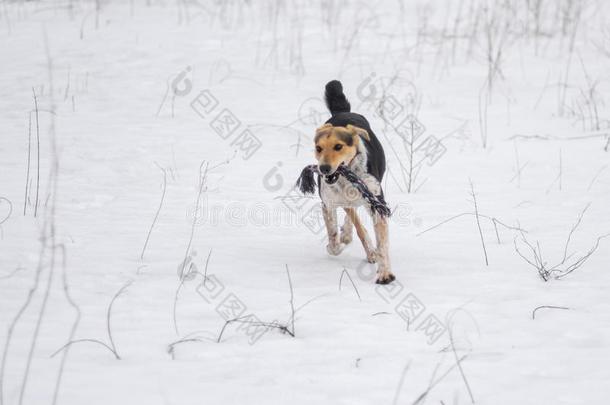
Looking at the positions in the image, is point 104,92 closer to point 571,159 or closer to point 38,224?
point 38,224

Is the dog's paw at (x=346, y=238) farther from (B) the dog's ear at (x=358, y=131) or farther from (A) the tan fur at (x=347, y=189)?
(B) the dog's ear at (x=358, y=131)

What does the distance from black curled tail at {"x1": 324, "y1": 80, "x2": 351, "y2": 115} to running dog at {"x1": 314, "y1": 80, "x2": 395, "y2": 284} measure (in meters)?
0.21

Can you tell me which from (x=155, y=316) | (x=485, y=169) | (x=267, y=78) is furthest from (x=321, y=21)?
(x=155, y=316)

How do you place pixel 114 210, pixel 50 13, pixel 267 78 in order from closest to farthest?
pixel 114 210 → pixel 267 78 → pixel 50 13

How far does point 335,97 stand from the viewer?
434 centimetres

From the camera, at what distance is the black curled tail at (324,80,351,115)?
14.1 feet

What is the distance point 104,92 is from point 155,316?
488cm

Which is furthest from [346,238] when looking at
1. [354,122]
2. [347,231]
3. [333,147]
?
[333,147]

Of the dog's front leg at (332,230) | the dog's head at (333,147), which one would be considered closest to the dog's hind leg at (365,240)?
the dog's front leg at (332,230)

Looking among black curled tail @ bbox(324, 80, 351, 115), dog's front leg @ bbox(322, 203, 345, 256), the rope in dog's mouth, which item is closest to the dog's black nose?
the rope in dog's mouth

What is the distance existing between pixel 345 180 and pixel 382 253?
46 centimetres

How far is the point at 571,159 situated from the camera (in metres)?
5.59

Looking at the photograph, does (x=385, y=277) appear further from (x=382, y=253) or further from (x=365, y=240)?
(x=365, y=240)

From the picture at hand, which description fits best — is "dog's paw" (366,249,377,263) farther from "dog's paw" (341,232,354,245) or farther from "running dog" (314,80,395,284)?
"dog's paw" (341,232,354,245)
